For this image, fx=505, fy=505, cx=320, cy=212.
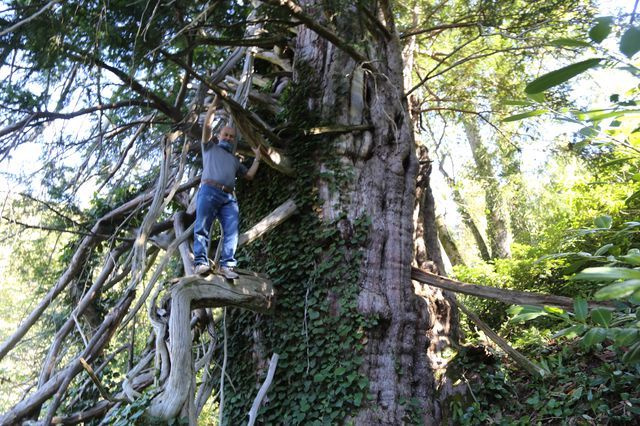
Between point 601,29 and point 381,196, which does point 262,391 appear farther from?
point 601,29

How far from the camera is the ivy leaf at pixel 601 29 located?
923mm

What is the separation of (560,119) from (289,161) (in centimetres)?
409

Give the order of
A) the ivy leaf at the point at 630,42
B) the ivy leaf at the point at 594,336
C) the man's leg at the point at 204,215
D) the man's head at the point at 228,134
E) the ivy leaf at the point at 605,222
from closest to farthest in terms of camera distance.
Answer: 1. the ivy leaf at the point at 630,42
2. the ivy leaf at the point at 594,336
3. the ivy leaf at the point at 605,222
4. the man's leg at the point at 204,215
5. the man's head at the point at 228,134

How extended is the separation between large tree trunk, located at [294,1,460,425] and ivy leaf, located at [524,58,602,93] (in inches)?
152

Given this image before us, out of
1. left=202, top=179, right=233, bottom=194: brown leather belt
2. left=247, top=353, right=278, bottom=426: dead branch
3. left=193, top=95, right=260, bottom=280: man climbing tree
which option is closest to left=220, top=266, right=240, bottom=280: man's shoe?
left=193, top=95, right=260, bottom=280: man climbing tree

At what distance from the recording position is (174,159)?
6.32 m

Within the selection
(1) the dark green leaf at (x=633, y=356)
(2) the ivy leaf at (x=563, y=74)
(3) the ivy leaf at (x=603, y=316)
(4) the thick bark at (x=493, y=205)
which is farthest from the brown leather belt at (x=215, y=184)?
(4) the thick bark at (x=493, y=205)

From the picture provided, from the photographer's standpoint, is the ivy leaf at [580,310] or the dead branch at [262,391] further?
the dead branch at [262,391]

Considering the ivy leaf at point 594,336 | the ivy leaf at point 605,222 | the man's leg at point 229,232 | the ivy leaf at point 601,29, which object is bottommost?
the ivy leaf at point 594,336

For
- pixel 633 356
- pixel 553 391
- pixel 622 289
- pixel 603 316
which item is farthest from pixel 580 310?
pixel 553 391

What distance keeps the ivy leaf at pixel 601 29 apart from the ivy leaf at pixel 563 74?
1.7 inches

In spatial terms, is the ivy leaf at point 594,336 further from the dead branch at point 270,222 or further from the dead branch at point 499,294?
the dead branch at point 270,222

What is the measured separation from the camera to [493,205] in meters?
11.0

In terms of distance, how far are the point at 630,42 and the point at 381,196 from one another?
456 cm
